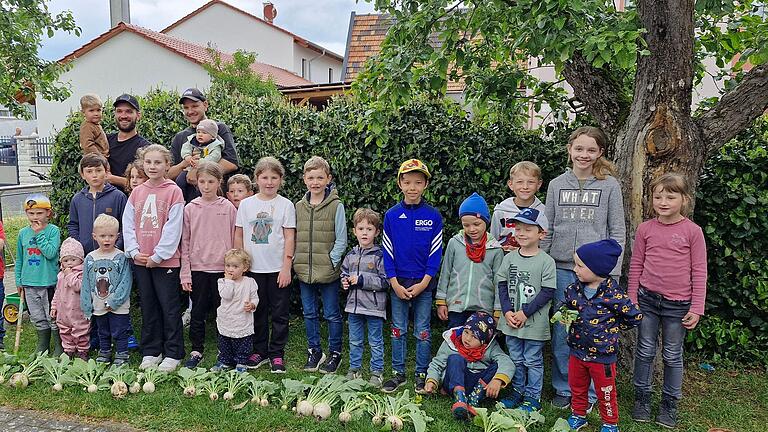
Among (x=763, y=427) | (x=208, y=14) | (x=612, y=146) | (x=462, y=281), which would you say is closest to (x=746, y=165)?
(x=612, y=146)

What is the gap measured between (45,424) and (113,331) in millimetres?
1144

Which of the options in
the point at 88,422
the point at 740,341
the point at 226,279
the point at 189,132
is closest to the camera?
the point at 88,422

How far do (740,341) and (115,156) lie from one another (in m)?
6.12

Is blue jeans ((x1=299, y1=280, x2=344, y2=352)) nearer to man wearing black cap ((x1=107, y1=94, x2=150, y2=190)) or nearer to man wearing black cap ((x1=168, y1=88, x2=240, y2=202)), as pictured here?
man wearing black cap ((x1=168, y1=88, x2=240, y2=202))

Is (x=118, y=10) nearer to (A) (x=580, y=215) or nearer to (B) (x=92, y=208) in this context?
(B) (x=92, y=208)

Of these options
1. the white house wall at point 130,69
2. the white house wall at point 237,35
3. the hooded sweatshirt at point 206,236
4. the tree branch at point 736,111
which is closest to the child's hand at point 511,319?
the tree branch at point 736,111

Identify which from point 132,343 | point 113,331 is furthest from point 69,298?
point 132,343

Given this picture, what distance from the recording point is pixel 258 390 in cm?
442

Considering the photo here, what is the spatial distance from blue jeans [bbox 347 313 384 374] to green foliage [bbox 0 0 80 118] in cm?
713

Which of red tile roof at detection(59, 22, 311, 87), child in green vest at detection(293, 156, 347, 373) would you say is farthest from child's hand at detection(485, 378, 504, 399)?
red tile roof at detection(59, 22, 311, 87)

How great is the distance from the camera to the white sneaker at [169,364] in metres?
5.06

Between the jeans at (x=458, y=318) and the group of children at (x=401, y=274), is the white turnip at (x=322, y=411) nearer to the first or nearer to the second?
the group of children at (x=401, y=274)

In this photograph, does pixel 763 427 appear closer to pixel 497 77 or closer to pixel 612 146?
pixel 612 146

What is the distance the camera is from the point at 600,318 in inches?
154
